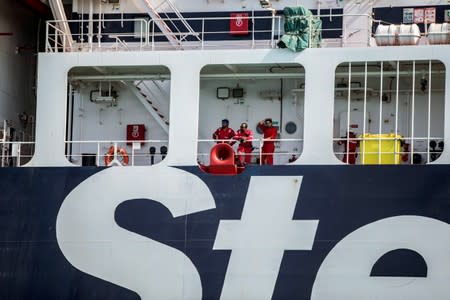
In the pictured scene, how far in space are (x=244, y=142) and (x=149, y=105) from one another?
6.70 ft

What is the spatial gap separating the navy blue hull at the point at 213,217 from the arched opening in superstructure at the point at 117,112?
1260 millimetres

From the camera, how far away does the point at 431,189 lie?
567 inches

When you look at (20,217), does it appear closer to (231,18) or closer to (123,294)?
(123,294)

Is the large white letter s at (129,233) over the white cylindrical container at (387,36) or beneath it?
beneath

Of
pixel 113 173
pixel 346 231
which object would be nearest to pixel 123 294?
pixel 113 173

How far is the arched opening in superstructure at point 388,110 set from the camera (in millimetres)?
15297

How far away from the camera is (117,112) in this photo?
17125 mm

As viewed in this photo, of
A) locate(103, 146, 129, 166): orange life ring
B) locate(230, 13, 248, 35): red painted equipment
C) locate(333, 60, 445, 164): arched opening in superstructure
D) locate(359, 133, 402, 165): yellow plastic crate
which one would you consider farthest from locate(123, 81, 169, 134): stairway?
locate(359, 133, 402, 165): yellow plastic crate

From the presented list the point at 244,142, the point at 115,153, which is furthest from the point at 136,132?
the point at 244,142

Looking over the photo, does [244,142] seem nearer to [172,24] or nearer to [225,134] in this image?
A: [225,134]

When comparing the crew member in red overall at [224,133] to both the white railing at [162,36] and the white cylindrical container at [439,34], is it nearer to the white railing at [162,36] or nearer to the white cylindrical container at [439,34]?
the white railing at [162,36]

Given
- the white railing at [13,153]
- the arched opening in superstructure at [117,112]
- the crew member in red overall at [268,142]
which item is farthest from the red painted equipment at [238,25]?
the white railing at [13,153]

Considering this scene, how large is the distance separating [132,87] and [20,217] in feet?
9.77

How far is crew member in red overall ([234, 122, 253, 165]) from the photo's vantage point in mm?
15440
